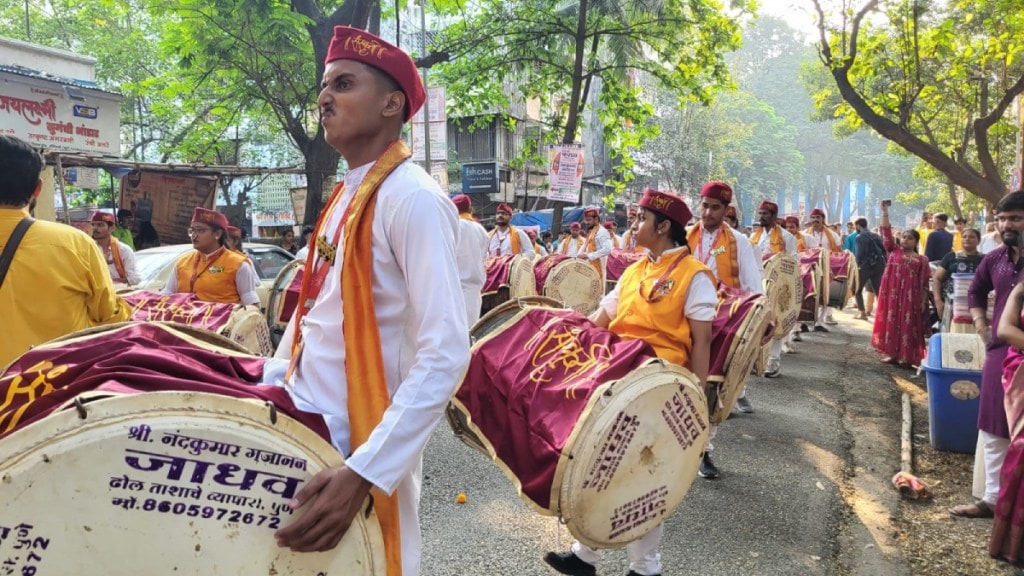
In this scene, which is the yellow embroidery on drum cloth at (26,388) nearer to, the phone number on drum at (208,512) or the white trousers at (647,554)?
the phone number on drum at (208,512)

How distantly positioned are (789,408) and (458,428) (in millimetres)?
4593

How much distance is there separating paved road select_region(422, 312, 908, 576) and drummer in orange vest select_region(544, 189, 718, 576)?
0.34 meters

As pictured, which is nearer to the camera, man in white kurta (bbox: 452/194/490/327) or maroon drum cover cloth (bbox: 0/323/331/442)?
maroon drum cover cloth (bbox: 0/323/331/442)

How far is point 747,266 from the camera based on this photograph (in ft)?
18.5

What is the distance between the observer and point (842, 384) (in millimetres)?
8297

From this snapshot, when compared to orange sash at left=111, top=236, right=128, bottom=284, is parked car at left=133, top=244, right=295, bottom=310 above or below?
below

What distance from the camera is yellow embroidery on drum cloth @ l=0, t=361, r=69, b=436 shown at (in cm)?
144

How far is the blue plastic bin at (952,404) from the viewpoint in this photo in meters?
5.54

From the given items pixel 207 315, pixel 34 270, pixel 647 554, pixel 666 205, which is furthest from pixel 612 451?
pixel 207 315

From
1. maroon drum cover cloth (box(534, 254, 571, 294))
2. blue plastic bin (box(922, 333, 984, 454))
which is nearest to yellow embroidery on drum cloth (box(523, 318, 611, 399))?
blue plastic bin (box(922, 333, 984, 454))

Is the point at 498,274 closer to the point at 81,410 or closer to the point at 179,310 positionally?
the point at 179,310

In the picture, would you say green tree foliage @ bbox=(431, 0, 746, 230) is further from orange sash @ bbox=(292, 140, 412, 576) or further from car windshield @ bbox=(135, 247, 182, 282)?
orange sash @ bbox=(292, 140, 412, 576)

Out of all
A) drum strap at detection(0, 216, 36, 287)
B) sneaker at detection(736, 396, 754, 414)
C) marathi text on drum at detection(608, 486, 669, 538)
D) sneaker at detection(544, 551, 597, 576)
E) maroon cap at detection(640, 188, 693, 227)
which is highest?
maroon cap at detection(640, 188, 693, 227)

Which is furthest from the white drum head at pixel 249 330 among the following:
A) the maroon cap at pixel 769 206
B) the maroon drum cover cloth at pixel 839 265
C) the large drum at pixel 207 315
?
the maroon drum cover cloth at pixel 839 265
